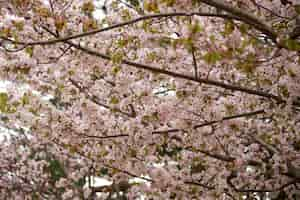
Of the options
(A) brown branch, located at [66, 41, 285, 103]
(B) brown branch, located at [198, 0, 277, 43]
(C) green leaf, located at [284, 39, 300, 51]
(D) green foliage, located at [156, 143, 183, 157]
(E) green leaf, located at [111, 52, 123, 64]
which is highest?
(B) brown branch, located at [198, 0, 277, 43]

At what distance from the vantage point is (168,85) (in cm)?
470

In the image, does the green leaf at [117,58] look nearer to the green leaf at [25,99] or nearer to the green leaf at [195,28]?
the green leaf at [195,28]

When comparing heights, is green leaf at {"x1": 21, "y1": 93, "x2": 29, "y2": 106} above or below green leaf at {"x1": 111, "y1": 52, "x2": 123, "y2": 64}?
Answer: below

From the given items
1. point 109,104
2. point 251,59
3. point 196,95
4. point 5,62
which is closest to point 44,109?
point 109,104

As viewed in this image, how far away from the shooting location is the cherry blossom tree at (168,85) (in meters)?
3.39

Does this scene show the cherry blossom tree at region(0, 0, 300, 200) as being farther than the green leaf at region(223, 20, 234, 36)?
Yes

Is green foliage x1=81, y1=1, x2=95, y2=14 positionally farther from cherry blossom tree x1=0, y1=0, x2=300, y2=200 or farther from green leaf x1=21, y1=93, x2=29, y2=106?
green leaf x1=21, y1=93, x2=29, y2=106

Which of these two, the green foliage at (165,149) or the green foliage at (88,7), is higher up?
the green foliage at (88,7)

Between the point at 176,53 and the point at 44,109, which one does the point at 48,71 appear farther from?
the point at 176,53

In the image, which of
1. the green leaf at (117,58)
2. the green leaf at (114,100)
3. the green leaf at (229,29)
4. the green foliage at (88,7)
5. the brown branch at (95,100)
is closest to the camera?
the green leaf at (229,29)

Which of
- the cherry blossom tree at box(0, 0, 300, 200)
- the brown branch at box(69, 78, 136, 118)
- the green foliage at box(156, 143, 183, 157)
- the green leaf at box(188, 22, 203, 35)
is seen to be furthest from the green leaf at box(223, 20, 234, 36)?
the green foliage at box(156, 143, 183, 157)

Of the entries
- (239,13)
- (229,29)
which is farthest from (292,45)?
(229,29)

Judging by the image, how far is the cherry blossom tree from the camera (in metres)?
3.39

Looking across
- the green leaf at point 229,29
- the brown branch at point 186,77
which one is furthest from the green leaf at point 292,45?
the brown branch at point 186,77
